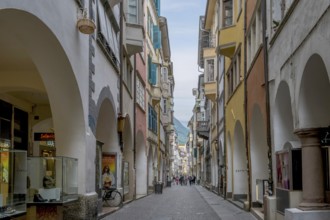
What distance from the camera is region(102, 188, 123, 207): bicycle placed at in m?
23.2

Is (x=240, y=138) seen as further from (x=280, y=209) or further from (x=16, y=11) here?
(x=16, y=11)

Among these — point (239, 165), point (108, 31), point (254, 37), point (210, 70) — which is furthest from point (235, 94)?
point (210, 70)

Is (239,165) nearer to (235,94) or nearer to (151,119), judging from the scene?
(235,94)

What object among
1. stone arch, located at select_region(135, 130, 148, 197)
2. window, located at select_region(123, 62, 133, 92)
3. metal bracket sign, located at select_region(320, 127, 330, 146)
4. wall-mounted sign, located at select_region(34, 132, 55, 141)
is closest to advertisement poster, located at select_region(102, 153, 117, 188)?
wall-mounted sign, located at select_region(34, 132, 55, 141)

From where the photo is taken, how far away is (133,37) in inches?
1030

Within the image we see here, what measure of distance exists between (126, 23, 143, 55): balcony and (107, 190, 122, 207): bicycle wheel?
685 centimetres

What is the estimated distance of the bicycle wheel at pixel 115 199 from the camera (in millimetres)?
23531

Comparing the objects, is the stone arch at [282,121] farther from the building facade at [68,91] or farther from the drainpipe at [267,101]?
the building facade at [68,91]

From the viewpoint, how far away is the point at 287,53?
13.1 meters

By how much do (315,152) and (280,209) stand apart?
3.33m

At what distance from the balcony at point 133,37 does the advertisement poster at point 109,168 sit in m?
5.52

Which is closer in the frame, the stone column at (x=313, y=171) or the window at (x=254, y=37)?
the stone column at (x=313, y=171)

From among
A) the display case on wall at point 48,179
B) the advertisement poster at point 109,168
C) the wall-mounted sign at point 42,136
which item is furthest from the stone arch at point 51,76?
the advertisement poster at point 109,168

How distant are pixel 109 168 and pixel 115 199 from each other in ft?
4.36
